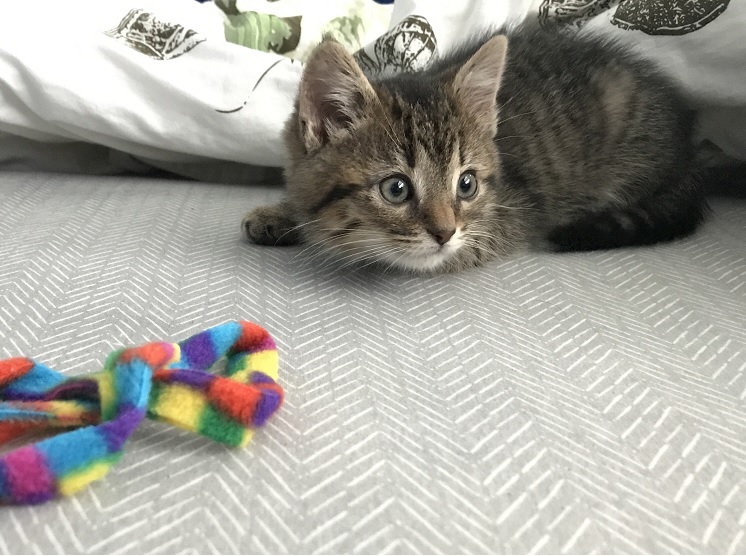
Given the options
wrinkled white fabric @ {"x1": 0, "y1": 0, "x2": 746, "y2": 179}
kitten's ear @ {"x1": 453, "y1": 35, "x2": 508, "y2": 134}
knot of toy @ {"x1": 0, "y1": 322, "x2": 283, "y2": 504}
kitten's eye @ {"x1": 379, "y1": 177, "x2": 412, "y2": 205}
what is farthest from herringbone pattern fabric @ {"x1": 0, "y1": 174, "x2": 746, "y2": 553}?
wrinkled white fabric @ {"x1": 0, "y1": 0, "x2": 746, "y2": 179}

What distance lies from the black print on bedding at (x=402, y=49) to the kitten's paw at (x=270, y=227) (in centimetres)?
46

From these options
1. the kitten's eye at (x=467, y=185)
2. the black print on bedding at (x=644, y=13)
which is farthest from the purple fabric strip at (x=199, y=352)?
the black print on bedding at (x=644, y=13)

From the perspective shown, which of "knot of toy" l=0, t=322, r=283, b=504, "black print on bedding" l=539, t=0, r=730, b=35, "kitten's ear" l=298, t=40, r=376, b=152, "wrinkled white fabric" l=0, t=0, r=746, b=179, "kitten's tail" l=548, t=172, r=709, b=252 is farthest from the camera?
"wrinkled white fabric" l=0, t=0, r=746, b=179

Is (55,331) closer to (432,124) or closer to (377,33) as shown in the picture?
(432,124)

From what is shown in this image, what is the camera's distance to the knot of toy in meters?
0.38

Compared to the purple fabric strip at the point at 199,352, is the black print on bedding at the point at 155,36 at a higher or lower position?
higher

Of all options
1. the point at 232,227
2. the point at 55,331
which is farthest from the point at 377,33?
the point at 55,331

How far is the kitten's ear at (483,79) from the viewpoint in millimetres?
900

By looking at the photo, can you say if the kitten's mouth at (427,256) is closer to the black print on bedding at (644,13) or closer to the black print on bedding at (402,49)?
the black print on bedding at (402,49)

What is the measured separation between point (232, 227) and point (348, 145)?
0.33 m

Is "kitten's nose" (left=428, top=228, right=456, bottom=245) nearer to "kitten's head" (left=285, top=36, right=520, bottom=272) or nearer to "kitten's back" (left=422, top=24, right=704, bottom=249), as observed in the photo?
"kitten's head" (left=285, top=36, right=520, bottom=272)

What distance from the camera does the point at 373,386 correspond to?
1.85 feet

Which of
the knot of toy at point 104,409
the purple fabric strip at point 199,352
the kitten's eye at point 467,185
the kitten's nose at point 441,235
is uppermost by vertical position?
the knot of toy at point 104,409

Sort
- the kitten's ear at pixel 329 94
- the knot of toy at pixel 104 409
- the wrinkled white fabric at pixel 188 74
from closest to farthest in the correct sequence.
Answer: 1. the knot of toy at pixel 104 409
2. the kitten's ear at pixel 329 94
3. the wrinkled white fabric at pixel 188 74
